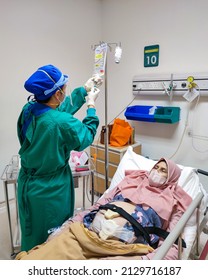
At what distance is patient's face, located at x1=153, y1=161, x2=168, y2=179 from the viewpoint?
69.6 inches

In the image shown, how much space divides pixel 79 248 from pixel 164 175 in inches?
34.8

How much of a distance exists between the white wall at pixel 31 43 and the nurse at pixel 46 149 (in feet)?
4.13

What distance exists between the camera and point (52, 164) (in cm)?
135

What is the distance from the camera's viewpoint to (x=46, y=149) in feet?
4.28

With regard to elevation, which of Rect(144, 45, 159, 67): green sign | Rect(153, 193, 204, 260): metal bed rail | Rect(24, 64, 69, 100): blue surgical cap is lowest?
Rect(153, 193, 204, 260): metal bed rail

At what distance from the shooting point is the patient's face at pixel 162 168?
5.80 ft

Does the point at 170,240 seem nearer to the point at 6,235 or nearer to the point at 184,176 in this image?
the point at 184,176

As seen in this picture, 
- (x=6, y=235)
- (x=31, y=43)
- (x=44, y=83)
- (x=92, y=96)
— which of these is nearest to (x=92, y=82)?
(x=92, y=96)

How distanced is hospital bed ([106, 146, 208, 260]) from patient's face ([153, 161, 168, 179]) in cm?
16

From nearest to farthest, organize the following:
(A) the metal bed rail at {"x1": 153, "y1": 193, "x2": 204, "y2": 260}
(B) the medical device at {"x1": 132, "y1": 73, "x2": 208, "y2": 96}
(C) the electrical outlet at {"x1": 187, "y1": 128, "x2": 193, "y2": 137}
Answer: (A) the metal bed rail at {"x1": 153, "y1": 193, "x2": 204, "y2": 260} < (B) the medical device at {"x1": 132, "y1": 73, "x2": 208, "y2": 96} < (C) the electrical outlet at {"x1": 187, "y1": 128, "x2": 193, "y2": 137}

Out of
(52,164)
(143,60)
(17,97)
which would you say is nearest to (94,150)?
(17,97)

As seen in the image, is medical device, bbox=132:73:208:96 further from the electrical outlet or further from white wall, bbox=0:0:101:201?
white wall, bbox=0:0:101:201

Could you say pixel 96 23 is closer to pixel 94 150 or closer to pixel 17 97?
pixel 17 97

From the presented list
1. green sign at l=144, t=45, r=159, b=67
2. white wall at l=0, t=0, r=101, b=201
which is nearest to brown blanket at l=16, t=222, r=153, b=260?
white wall at l=0, t=0, r=101, b=201
